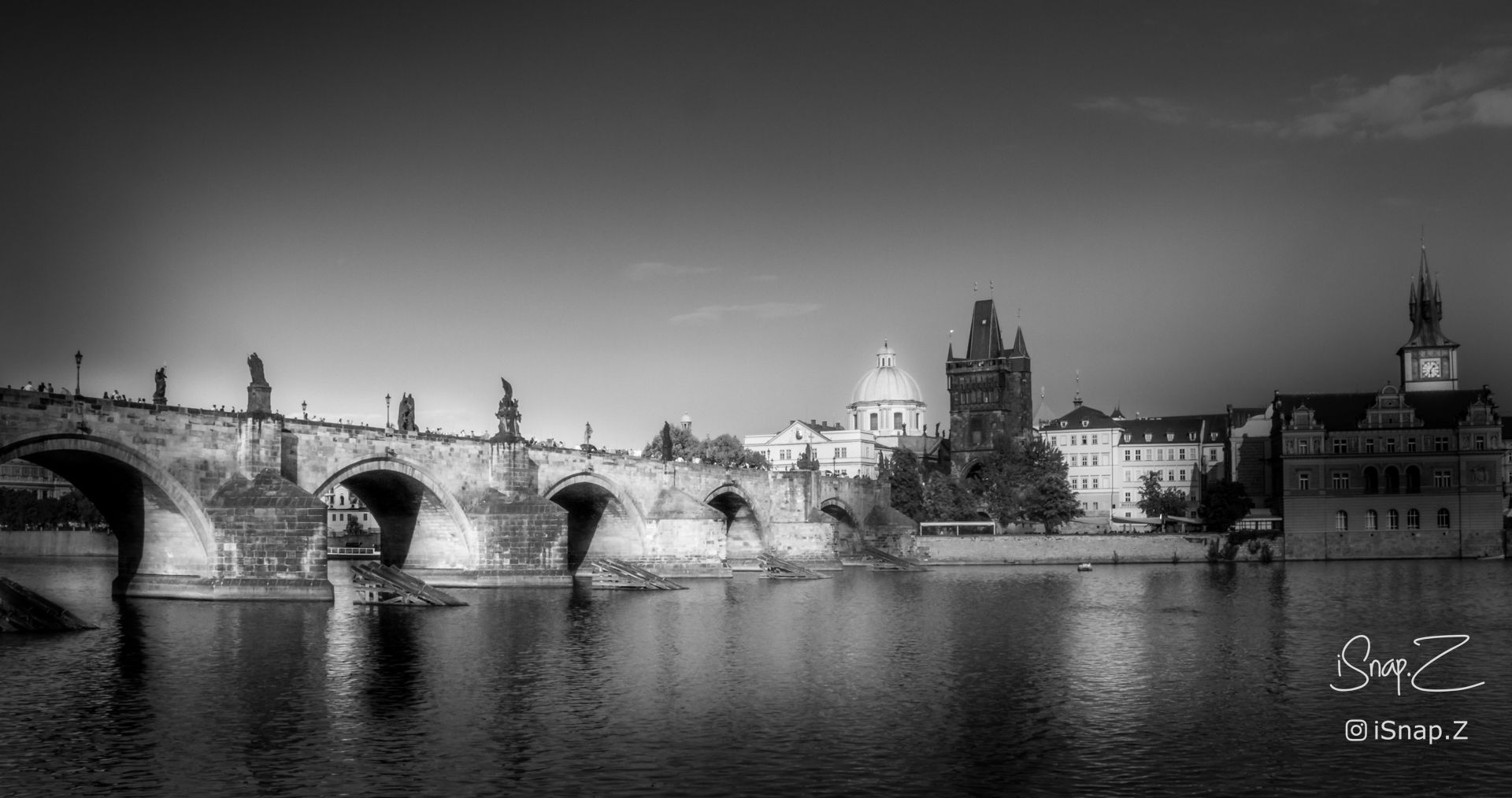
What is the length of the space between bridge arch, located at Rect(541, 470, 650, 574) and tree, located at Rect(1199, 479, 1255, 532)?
47337 millimetres

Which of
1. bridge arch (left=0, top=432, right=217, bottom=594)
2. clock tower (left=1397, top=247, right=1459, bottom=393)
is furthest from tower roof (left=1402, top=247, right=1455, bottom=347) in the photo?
bridge arch (left=0, top=432, right=217, bottom=594)

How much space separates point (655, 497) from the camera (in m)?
73.6

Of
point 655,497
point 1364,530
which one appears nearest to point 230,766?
point 655,497

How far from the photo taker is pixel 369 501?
61500 mm

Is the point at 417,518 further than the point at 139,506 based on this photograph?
Yes

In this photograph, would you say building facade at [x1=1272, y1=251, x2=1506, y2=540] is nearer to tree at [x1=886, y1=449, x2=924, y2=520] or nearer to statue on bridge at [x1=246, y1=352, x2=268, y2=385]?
tree at [x1=886, y1=449, x2=924, y2=520]

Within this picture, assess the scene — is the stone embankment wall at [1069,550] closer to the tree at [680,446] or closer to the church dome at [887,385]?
the tree at [680,446]

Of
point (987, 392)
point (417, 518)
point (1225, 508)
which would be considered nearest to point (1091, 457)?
point (987, 392)

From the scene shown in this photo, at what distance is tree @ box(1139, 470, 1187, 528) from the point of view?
119375mm

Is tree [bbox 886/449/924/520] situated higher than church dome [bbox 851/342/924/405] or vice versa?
church dome [bbox 851/342/924/405]

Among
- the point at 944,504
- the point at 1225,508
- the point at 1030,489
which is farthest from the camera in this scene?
the point at 944,504

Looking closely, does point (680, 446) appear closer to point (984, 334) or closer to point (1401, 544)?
point (984, 334)

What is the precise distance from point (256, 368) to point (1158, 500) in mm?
90312

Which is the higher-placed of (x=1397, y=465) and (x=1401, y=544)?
(x=1397, y=465)
